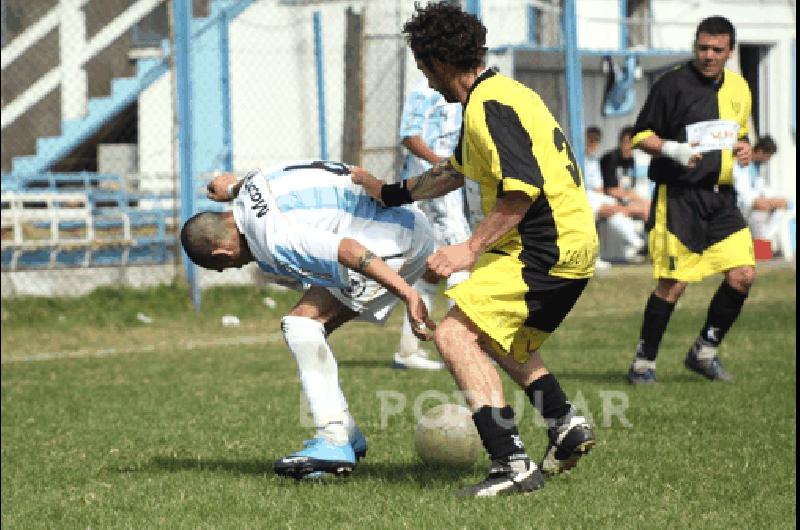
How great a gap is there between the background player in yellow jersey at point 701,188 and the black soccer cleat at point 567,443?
3457 millimetres

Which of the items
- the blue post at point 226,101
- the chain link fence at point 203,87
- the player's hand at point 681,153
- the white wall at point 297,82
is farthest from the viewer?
the white wall at point 297,82

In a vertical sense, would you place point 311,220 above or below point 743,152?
below

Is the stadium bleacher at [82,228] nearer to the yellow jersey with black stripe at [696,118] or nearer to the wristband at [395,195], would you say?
the yellow jersey with black stripe at [696,118]

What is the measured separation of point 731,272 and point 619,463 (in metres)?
3.12

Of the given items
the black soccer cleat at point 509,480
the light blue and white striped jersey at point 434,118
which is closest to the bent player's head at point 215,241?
the black soccer cleat at point 509,480

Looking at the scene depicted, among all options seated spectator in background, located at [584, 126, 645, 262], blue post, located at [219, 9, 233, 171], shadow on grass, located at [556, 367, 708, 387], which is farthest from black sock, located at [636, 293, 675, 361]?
seated spectator in background, located at [584, 126, 645, 262]

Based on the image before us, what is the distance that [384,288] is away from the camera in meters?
6.14

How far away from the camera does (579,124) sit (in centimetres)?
1541

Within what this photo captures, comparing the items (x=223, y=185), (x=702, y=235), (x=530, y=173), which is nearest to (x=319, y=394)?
(x=223, y=185)

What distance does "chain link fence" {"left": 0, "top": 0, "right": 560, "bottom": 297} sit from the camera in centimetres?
1645

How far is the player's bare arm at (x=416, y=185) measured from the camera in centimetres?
595

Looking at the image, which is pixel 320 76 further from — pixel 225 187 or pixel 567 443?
pixel 567 443

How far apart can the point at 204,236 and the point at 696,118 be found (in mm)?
4150

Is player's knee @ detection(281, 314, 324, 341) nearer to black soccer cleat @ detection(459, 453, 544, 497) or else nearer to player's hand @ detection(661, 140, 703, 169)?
black soccer cleat @ detection(459, 453, 544, 497)
